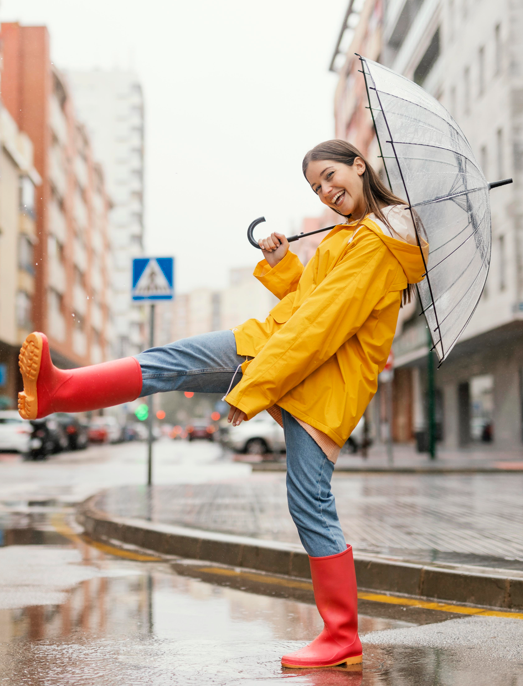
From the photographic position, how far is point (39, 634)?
3.97 metres

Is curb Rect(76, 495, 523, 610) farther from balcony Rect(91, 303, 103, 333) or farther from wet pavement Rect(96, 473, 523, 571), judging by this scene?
balcony Rect(91, 303, 103, 333)

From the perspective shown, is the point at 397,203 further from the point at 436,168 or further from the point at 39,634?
the point at 39,634

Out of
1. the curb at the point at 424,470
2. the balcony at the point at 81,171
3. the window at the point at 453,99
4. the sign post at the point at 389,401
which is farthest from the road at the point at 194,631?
the balcony at the point at 81,171

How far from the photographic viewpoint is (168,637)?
3.92m

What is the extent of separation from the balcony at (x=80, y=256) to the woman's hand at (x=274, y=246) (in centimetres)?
5859

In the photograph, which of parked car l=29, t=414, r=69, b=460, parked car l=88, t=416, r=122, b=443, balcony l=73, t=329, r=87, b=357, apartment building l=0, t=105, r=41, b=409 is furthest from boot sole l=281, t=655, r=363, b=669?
balcony l=73, t=329, r=87, b=357

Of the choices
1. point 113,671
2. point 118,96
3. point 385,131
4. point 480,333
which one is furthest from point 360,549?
point 118,96

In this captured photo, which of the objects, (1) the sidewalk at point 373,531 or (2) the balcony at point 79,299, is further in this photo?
(2) the balcony at point 79,299

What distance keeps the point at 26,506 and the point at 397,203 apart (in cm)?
849

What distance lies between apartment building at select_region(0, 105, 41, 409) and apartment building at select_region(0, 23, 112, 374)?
933 mm

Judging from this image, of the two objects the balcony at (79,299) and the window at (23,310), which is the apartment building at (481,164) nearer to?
the window at (23,310)

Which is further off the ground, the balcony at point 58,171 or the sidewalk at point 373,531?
the balcony at point 58,171

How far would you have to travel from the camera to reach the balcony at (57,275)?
167ft

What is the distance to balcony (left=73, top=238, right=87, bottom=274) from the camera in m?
61.3
